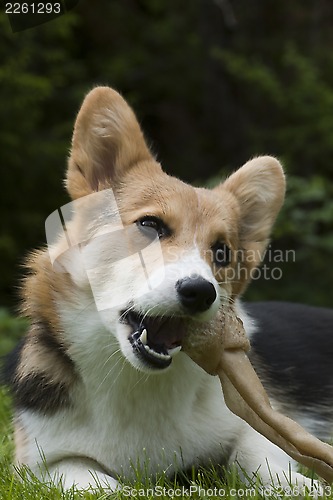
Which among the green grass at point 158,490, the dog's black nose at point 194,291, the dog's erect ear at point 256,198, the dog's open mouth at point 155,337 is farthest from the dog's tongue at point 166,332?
the dog's erect ear at point 256,198

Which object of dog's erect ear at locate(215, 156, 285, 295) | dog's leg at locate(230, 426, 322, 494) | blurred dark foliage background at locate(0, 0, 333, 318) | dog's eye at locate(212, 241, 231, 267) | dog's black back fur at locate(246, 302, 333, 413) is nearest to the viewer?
dog's leg at locate(230, 426, 322, 494)

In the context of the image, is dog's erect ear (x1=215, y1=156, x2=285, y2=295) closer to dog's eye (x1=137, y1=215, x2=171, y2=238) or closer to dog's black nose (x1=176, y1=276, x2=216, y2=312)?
dog's eye (x1=137, y1=215, x2=171, y2=238)

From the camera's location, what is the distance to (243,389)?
3291mm

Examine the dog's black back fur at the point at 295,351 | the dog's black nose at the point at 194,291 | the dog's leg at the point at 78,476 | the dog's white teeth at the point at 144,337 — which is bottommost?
the dog's black back fur at the point at 295,351

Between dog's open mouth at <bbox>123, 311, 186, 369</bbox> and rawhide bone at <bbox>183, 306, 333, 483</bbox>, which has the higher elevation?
dog's open mouth at <bbox>123, 311, 186, 369</bbox>

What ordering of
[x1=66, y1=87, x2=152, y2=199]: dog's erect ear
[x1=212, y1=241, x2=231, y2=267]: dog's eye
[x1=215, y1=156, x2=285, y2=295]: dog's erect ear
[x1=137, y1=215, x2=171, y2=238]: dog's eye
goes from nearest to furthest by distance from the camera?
[x1=137, y1=215, x2=171, y2=238]: dog's eye < [x1=212, y1=241, x2=231, y2=267]: dog's eye < [x1=66, y1=87, x2=152, y2=199]: dog's erect ear < [x1=215, y1=156, x2=285, y2=295]: dog's erect ear

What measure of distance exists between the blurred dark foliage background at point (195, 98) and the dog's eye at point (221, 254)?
4.71 metres

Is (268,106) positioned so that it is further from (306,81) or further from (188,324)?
(188,324)

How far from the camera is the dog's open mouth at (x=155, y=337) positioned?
320 cm

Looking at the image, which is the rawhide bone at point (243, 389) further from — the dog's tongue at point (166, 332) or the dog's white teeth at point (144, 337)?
the dog's white teeth at point (144, 337)

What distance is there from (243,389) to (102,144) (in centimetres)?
139

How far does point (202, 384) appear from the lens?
3691mm

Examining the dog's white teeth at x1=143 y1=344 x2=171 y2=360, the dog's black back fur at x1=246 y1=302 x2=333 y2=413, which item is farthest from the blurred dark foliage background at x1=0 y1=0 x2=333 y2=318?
the dog's white teeth at x1=143 y1=344 x2=171 y2=360

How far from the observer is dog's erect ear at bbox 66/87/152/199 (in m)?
3.75
